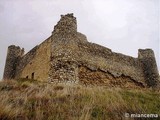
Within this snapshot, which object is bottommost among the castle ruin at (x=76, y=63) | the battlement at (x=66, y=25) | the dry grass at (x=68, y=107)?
the dry grass at (x=68, y=107)

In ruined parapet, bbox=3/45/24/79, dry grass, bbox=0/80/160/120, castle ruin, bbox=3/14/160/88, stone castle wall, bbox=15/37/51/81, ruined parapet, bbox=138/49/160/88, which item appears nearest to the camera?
dry grass, bbox=0/80/160/120

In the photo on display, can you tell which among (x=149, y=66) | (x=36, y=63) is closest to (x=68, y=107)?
(x=36, y=63)

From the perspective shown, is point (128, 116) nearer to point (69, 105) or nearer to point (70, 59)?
point (69, 105)

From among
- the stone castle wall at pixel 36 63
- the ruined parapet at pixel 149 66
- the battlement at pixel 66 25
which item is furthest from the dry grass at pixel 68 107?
the ruined parapet at pixel 149 66

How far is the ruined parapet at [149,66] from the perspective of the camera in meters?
20.5

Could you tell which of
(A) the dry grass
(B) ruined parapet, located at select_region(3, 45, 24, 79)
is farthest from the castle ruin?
(A) the dry grass

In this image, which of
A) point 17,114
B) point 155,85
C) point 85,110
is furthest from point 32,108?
point 155,85

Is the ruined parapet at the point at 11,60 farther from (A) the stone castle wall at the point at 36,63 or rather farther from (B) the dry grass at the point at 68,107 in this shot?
(B) the dry grass at the point at 68,107

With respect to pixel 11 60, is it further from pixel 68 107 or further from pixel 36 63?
pixel 68 107

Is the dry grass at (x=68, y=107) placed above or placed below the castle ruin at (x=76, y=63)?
below

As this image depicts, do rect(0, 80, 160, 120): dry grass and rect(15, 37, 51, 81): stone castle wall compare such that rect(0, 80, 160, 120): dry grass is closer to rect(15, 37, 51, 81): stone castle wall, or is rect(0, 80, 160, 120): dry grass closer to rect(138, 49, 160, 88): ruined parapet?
rect(15, 37, 51, 81): stone castle wall

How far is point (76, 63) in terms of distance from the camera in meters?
15.4

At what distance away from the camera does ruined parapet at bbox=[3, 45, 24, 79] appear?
21984 mm

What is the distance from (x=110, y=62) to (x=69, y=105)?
1157 centimetres
